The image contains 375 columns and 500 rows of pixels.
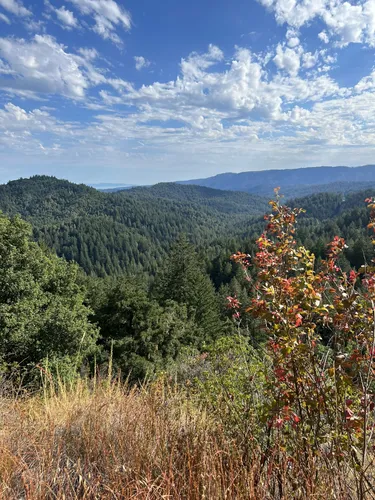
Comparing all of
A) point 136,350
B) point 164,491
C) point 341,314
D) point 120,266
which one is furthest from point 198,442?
point 120,266

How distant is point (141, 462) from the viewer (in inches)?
83.7

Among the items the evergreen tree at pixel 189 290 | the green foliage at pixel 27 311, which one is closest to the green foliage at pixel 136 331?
the green foliage at pixel 27 311

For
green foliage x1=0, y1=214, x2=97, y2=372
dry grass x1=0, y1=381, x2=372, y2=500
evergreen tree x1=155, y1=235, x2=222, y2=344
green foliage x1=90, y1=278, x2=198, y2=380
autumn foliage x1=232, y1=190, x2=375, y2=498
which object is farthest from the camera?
Result: evergreen tree x1=155, y1=235, x2=222, y2=344

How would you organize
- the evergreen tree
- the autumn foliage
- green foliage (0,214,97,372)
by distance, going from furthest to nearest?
the evergreen tree, green foliage (0,214,97,372), the autumn foliage

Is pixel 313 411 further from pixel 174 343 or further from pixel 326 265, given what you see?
pixel 174 343

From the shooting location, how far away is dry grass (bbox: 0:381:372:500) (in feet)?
5.79

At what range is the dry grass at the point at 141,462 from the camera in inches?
69.5

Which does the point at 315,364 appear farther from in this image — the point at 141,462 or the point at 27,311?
the point at 27,311

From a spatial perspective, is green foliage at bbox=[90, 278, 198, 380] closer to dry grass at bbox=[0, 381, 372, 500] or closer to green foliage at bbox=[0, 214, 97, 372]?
green foliage at bbox=[0, 214, 97, 372]

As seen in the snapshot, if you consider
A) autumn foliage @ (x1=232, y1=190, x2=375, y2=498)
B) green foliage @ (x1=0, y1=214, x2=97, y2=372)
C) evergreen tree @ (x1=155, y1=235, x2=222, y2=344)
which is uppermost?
autumn foliage @ (x1=232, y1=190, x2=375, y2=498)

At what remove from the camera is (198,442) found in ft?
7.21

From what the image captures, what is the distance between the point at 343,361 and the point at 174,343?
18.6 m

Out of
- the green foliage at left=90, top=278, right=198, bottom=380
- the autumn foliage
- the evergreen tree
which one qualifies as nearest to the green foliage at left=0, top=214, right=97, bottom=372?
the green foliage at left=90, top=278, right=198, bottom=380

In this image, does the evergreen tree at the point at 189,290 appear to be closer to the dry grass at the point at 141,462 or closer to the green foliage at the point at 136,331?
the green foliage at the point at 136,331
